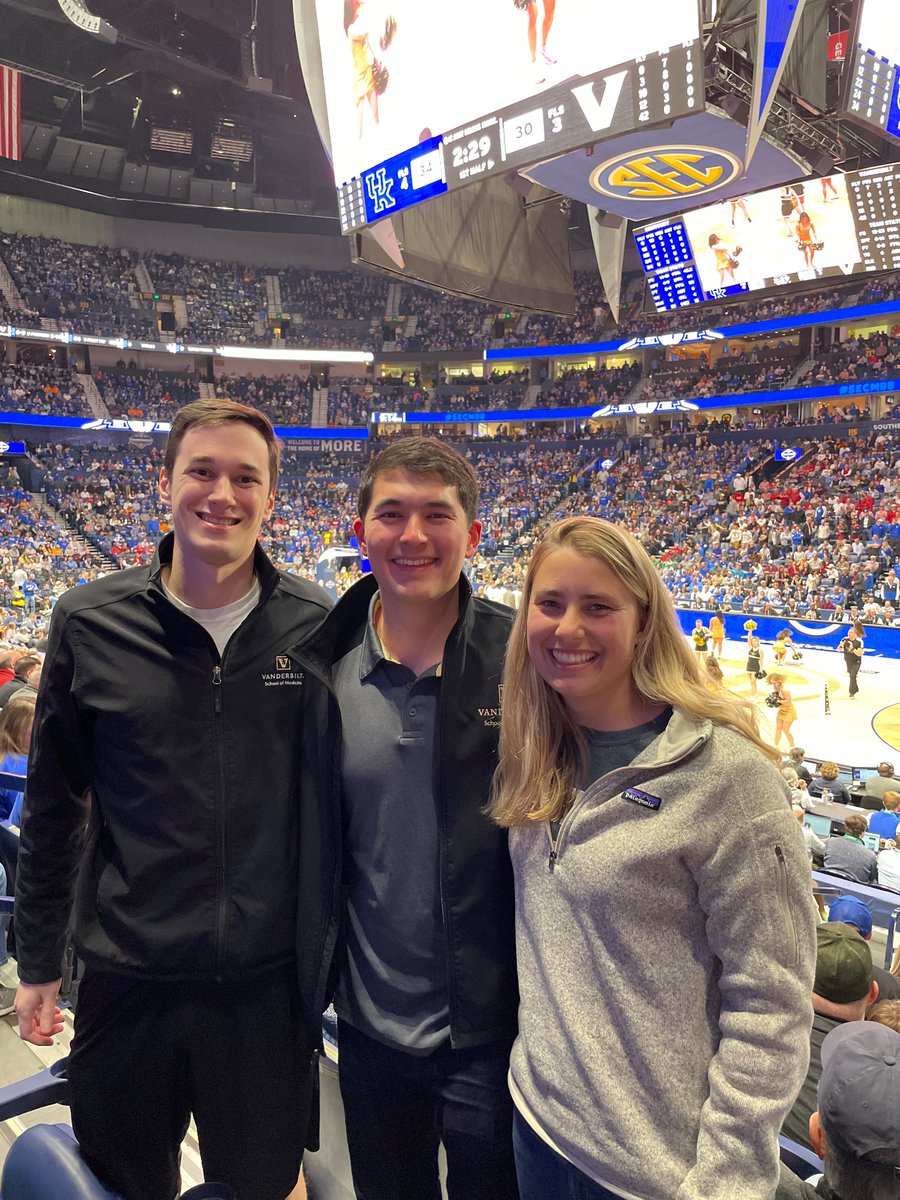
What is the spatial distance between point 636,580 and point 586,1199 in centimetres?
115

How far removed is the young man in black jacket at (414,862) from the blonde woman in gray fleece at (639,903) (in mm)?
148

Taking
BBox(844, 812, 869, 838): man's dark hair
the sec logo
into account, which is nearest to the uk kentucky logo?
the sec logo

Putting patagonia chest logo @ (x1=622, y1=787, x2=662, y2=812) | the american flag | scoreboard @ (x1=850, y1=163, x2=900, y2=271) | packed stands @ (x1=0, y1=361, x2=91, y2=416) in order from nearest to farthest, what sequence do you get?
1. patagonia chest logo @ (x1=622, y1=787, x2=662, y2=812)
2. scoreboard @ (x1=850, y1=163, x2=900, y2=271)
3. the american flag
4. packed stands @ (x1=0, y1=361, x2=91, y2=416)

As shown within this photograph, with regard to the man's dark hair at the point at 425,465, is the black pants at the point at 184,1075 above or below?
below

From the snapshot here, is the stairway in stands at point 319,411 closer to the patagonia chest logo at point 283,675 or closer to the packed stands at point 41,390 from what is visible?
the packed stands at point 41,390

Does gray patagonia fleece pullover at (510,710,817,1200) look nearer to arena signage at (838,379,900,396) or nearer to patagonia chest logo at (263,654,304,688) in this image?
patagonia chest logo at (263,654,304,688)

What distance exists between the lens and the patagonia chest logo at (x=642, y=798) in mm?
1480

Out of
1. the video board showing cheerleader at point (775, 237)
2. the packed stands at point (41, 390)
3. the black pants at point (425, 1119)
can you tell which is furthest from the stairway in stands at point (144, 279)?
the black pants at point (425, 1119)

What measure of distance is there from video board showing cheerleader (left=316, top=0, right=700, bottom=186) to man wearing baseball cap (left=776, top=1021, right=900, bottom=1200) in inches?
285

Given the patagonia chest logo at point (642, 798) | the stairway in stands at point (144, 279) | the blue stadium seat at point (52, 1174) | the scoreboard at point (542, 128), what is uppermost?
the stairway in stands at point (144, 279)

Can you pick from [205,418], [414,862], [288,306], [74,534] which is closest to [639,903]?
[414,862]

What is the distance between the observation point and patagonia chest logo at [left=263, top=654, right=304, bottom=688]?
6.79 ft

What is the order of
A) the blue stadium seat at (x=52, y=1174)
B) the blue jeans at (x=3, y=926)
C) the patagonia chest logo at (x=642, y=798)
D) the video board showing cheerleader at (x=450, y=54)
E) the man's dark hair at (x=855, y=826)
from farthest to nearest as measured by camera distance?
the video board showing cheerleader at (x=450, y=54) < the man's dark hair at (x=855, y=826) < the blue jeans at (x=3, y=926) < the patagonia chest logo at (x=642, y=798) < the blue stadium seat at (x=52, y=1174)

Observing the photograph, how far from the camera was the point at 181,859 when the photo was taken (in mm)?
2023
